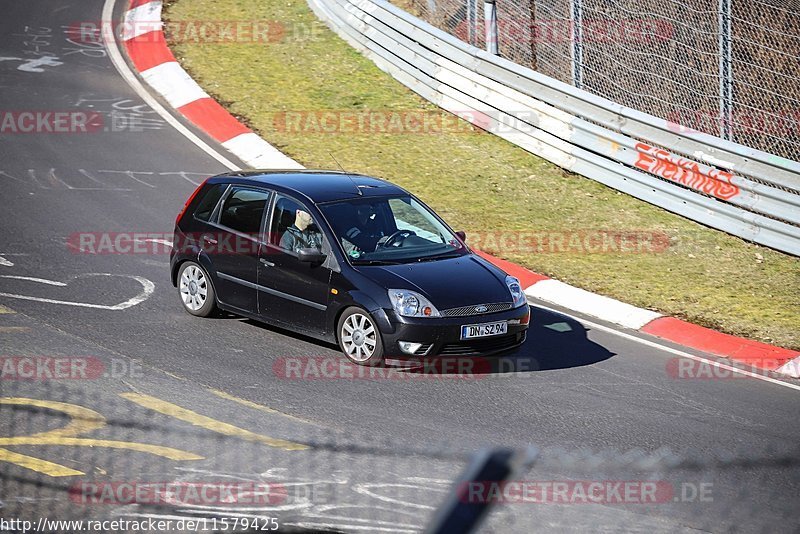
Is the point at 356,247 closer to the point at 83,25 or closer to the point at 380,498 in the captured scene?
the point at 380,498

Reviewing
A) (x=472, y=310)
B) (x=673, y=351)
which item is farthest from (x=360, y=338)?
(x=673, y=351)

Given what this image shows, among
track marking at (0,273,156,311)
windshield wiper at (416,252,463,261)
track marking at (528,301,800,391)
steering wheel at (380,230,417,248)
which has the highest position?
steering wheel at (380,230,417,248)

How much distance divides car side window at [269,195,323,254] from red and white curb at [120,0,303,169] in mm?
4876

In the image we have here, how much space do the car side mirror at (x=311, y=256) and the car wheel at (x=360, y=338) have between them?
1.98ft

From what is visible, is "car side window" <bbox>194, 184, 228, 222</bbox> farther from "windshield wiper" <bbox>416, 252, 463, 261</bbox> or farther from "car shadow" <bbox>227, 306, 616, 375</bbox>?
"windshield wiper" <bbox>416, 252, 463, 261</bbox>

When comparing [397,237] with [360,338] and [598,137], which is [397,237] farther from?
[598,137]

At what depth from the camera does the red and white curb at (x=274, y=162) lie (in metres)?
10.7

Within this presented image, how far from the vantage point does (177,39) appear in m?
19.6

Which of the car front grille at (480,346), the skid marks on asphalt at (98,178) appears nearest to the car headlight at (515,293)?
the car front grille at (480,346)

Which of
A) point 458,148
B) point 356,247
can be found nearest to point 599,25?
point 458,148

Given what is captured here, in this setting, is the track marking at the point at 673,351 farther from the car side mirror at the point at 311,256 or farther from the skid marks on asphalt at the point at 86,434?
the skid marks on asphalt at the point at 86,434

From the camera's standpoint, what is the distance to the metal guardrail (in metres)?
13.5

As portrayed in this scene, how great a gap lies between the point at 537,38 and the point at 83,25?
9.28 meters

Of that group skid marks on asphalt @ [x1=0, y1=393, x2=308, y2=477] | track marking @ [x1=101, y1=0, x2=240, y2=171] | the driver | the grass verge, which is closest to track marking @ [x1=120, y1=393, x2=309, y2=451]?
skid marks on asphalt @ [x1=0, y1=393, x2=308, y2=477]
